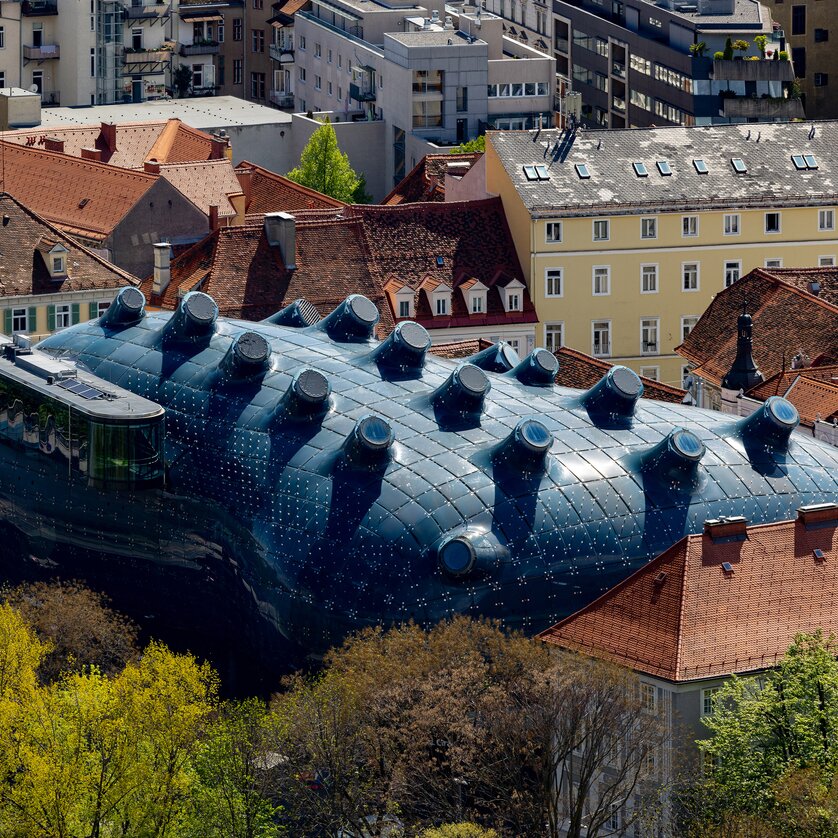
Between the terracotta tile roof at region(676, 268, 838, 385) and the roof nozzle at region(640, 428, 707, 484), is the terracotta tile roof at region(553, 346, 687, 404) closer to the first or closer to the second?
the terracotta tile roof at region(676, 268, 838, 385)

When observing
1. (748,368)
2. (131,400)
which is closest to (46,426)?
(131,400)

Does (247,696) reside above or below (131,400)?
below

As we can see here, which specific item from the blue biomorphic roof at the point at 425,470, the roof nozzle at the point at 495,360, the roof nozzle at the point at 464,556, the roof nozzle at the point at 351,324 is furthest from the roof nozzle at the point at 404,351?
the roof nozzle at the point at 464,556

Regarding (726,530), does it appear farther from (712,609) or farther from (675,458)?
(675,458)

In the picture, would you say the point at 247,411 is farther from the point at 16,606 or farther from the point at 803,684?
the point at 803,684

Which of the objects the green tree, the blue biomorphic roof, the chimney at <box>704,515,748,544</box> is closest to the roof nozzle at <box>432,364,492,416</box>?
the blue biomorphic roof
